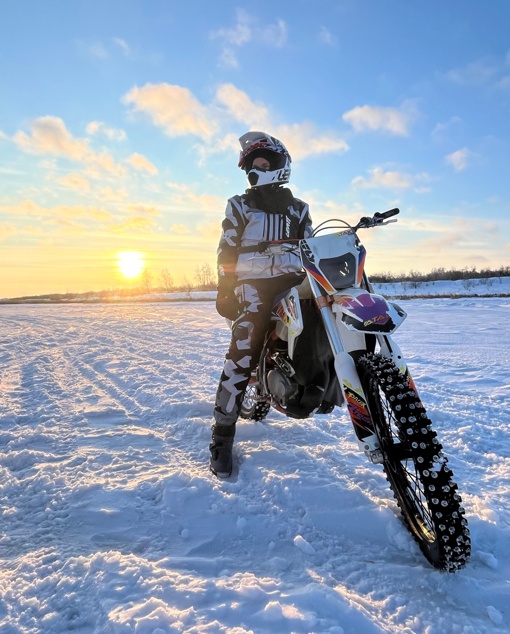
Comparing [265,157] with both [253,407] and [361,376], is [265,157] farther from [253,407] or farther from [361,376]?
[253,407]

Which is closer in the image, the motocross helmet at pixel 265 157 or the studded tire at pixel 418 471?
the studded tire at pixel 418 471

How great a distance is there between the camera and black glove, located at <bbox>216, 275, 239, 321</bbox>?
3.49 meters

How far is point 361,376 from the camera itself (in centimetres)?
254

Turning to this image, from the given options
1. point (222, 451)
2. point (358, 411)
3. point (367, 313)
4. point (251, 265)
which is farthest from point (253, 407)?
point (367, 313)

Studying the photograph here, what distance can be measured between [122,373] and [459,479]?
488cm

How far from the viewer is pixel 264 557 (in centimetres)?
220

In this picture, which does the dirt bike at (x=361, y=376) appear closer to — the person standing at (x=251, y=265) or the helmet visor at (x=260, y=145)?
the person standing at (x=251, y=265)

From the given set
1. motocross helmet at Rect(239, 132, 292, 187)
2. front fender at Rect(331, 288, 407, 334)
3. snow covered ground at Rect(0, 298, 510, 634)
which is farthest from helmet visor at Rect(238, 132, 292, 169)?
snow covered ground at Rect(0, 298, 510, 634)

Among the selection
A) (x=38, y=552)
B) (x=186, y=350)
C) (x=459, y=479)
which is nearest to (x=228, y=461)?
(x=38, y=552)

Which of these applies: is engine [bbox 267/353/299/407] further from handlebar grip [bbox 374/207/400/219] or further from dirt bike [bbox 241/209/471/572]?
handlebar grip [bbox 374/207/400/219]

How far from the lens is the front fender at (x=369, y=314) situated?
2426 mm

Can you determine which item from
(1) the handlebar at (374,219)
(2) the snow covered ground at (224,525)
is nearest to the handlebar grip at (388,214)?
(1) the handlebar at (374,219)

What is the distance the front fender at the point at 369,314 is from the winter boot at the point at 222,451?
54.5 inches

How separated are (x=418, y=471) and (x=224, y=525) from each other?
1113 millimetres
